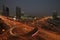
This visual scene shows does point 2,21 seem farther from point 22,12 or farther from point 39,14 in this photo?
point 39,14

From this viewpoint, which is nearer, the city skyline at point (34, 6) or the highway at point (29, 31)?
the highway at point (29, 31)

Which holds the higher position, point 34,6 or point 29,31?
point 34,6

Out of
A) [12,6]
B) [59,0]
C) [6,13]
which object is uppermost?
[59,0]

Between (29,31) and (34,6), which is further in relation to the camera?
(34,6)

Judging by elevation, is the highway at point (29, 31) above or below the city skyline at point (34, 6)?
below

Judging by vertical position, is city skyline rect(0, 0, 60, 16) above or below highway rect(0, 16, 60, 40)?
above

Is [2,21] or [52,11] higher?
[52,11]

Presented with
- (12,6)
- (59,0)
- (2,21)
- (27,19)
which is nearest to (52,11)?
(59,0)

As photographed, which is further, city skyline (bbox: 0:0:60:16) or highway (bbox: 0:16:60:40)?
city skyline (bbox: 0:0:60:16)
